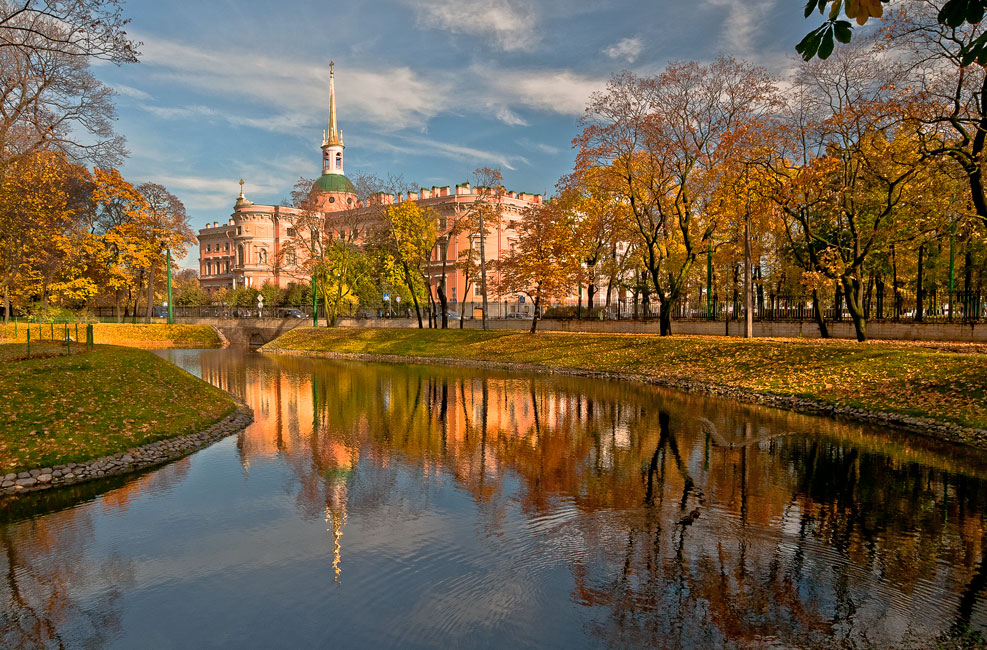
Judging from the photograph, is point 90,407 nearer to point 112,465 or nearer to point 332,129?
point 112,465

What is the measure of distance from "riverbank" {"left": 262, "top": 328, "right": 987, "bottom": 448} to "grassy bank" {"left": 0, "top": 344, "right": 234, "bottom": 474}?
18872 mm

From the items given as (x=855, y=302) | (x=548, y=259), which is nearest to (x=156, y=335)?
(x=548, y=259)

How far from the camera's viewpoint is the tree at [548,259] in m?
39.1

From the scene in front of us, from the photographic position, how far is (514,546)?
848 centimetres

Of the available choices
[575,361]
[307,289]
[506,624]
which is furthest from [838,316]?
[307,289]

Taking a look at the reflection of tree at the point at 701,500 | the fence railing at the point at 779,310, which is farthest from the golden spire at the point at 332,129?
the reflection of tree at the point at 701,500

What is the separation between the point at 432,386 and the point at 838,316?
22.4 meters

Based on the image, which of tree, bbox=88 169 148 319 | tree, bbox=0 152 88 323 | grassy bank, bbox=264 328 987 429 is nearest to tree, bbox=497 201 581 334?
grassy bank, bbox=264 328 987 429

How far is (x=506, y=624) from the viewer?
21.3ft

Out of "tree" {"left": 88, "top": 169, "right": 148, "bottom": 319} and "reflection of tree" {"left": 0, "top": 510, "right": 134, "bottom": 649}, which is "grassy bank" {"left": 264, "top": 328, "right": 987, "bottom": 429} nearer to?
"reflection of tree" {"left": 0, "top": 510, "right": 134, "bottom": 649}

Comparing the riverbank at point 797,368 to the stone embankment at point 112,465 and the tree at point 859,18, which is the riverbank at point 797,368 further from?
the stone embankment at point 112,465

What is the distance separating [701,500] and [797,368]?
15.2 m

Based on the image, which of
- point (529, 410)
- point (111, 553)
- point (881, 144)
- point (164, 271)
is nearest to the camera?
point (111, 553)

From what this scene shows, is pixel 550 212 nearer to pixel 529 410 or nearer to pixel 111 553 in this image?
pixel 529 410
